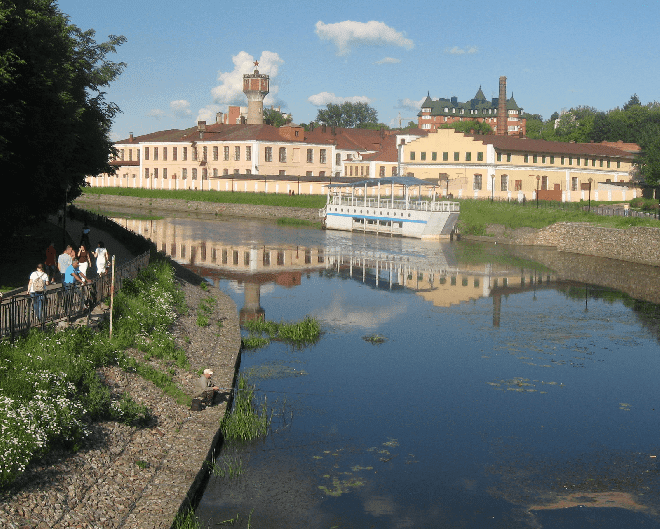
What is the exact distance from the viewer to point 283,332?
24.5 metres

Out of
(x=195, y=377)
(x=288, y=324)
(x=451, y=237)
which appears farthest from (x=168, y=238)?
(x=195, y=377)

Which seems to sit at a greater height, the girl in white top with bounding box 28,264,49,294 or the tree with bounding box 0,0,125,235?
the tree with bounding box 0,0,125,235

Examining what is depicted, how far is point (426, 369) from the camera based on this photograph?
2112 centimetres

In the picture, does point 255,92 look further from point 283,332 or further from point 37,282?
point 37,282

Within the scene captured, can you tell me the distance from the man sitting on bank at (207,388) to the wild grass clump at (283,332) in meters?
6.28

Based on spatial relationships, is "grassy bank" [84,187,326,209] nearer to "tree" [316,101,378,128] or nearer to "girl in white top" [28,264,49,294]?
"girl in white top" [28,264,49,294]

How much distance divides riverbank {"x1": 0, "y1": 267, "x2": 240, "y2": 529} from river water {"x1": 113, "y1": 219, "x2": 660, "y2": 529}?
0.70m

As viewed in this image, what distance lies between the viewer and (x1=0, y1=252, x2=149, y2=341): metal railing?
15.2m

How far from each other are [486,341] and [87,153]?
24.1 metres

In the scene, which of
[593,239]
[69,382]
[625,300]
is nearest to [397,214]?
[593,239]

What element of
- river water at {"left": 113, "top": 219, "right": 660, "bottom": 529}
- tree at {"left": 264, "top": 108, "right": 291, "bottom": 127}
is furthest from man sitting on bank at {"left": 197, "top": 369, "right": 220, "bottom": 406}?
tree at {"left": 264, "top": 108, "right": 291, "bottom": 127}

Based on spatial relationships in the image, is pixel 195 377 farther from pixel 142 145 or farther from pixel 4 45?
pixel 142 145

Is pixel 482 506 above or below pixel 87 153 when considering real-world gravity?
below

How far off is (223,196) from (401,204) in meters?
Answer: 27.3
